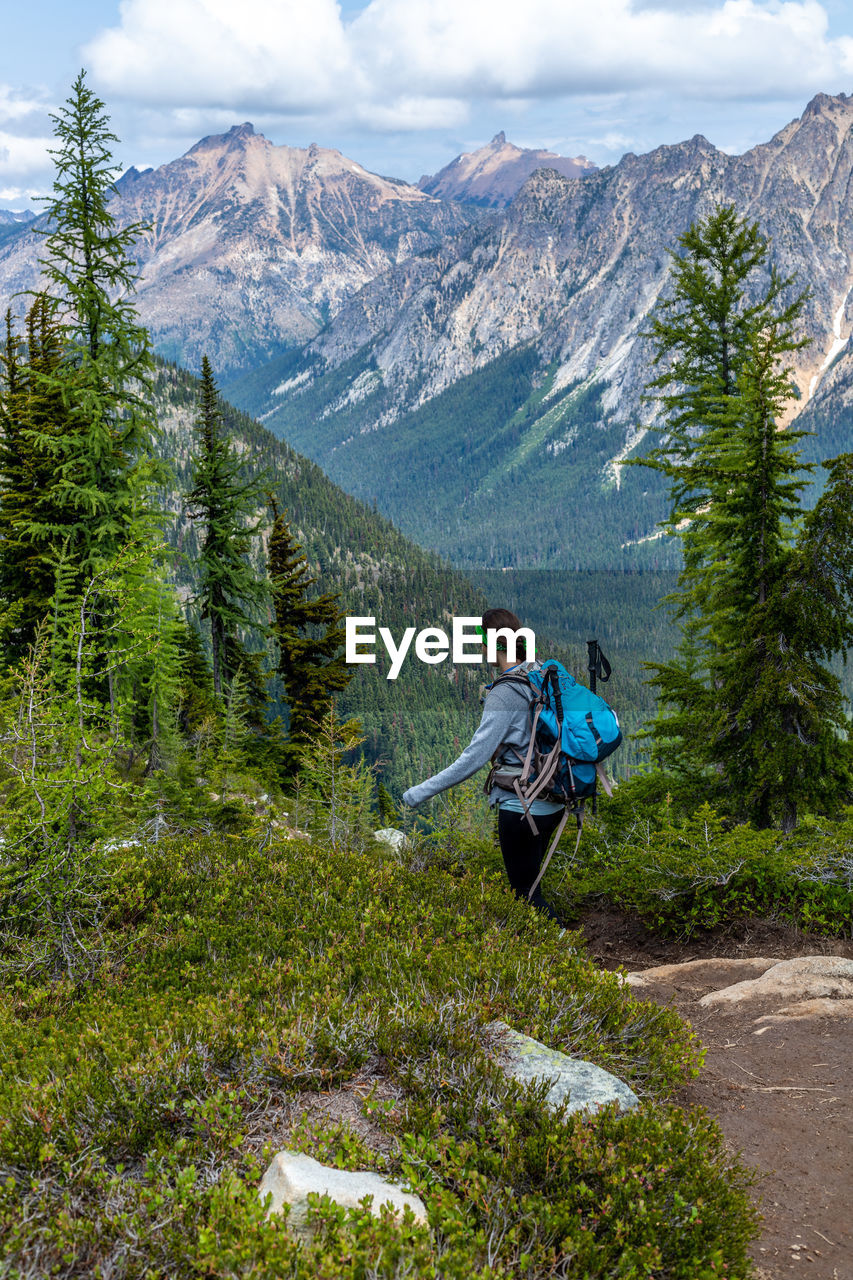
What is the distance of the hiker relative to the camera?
6539 millimetres

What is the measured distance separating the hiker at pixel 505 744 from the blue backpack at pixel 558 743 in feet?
0.23

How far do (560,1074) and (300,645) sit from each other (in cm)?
2633

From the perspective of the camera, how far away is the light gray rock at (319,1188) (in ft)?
11.2

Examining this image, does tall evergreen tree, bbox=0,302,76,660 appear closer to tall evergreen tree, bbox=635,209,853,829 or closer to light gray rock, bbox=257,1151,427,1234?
tall evergreen tree, bbox=635,209,853,829

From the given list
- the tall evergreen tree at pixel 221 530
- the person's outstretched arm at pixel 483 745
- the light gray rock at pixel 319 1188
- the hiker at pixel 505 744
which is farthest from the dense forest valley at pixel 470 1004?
the tall evergreen tree at pixel 221 530

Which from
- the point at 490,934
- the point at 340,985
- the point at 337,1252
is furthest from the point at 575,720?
the point at 337,1252

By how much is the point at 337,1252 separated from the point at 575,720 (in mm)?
4295

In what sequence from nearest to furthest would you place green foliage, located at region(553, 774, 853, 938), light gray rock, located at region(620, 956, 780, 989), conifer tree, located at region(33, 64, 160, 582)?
light gray rock, located at region(620, 956, 780, 989) → green foliage, located at region(553, 774, 853, 938) → conifer tree, located at region(33, 64, 160, 582)

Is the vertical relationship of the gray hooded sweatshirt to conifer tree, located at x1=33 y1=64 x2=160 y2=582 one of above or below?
below

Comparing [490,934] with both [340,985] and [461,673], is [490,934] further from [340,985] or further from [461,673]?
[461,673]

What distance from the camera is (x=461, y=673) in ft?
550

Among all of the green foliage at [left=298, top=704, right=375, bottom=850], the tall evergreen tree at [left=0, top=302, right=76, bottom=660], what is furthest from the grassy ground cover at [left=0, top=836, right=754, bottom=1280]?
the tall evergreen tree at [left=0, top=302, right=76, bottom=660]

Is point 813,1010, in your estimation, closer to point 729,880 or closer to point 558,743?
point 729,880

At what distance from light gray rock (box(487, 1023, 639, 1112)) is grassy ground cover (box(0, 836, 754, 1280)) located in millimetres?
133
